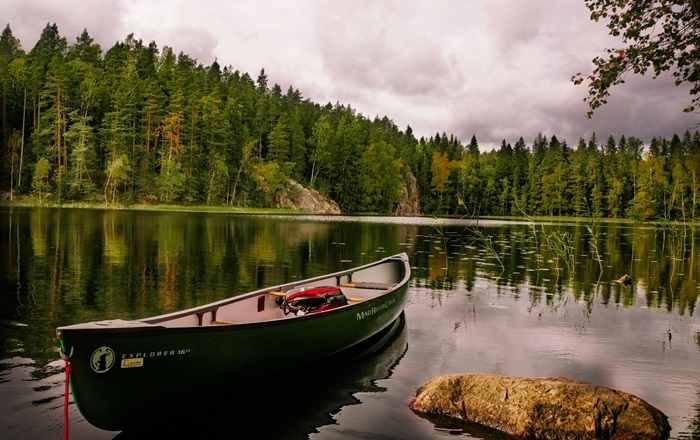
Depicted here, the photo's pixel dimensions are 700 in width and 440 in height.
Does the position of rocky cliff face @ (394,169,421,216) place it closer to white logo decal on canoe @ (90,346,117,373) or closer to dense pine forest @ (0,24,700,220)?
dense pine forest @ (0,24,700,220)

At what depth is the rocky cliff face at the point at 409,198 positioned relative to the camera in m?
138

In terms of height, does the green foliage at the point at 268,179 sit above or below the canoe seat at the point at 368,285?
above

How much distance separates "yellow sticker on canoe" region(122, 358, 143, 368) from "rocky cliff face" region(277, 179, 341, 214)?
95.8 meters

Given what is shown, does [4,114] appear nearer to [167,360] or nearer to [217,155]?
[217,155]

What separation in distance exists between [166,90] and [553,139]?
11609 cm

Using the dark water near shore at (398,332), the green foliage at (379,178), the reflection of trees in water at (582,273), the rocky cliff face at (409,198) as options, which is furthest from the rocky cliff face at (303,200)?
the dark water near shore at (398,332)

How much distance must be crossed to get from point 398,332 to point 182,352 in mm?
8773

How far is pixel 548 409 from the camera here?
8258 millimetres

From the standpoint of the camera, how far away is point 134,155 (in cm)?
8894

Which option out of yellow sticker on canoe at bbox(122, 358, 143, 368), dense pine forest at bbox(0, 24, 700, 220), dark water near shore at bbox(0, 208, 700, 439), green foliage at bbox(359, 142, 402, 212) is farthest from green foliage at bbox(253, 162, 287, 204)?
yellow sticker on canoe at bbox(122, 358, 143, 368)

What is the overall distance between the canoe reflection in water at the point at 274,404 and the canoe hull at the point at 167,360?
0.30m

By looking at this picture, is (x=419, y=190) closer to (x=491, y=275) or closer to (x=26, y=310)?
(x=491, y=275)

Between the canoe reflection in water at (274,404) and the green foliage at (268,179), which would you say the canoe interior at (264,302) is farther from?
the green foliage at (268,179)

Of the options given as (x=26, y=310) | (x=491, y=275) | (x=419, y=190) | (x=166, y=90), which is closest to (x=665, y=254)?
(x=491, y=275)
